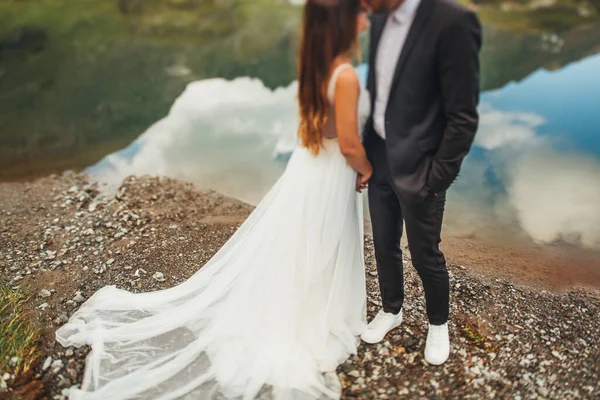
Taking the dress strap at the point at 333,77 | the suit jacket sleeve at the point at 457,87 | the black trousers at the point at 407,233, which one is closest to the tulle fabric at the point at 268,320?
the black trousers at the point at 407,233

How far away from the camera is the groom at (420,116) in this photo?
9.45ft

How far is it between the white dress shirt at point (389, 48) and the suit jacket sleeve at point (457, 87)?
10.2 inches

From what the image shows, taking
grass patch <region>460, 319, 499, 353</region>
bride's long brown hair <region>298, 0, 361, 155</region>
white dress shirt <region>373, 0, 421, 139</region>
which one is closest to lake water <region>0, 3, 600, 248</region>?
grass patch <region>460, 319, 499, 353</region>

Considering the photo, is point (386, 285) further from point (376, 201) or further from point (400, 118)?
point (400, 118)

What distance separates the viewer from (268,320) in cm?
390

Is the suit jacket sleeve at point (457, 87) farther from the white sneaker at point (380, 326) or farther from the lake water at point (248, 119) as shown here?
the lake water at point (248, 119)

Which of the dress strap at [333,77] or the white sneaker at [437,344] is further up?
the dress strap at [333,77]

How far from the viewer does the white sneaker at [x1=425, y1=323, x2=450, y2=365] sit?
155 inches

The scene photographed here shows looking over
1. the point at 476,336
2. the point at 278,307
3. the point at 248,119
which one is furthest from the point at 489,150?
the point at 278,307

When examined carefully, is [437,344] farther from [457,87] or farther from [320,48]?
[320,48]

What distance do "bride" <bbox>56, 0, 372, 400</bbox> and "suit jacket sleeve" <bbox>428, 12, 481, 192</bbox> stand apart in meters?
0.54

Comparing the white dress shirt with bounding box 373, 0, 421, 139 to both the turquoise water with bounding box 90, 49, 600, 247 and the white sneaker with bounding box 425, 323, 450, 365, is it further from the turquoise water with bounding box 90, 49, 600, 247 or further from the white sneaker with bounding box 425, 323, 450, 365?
the turquoise water with bounding box 90, 49, 600, 247

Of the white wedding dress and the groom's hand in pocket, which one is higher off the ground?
the groom's hand in pocket

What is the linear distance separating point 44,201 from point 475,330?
549 cm
